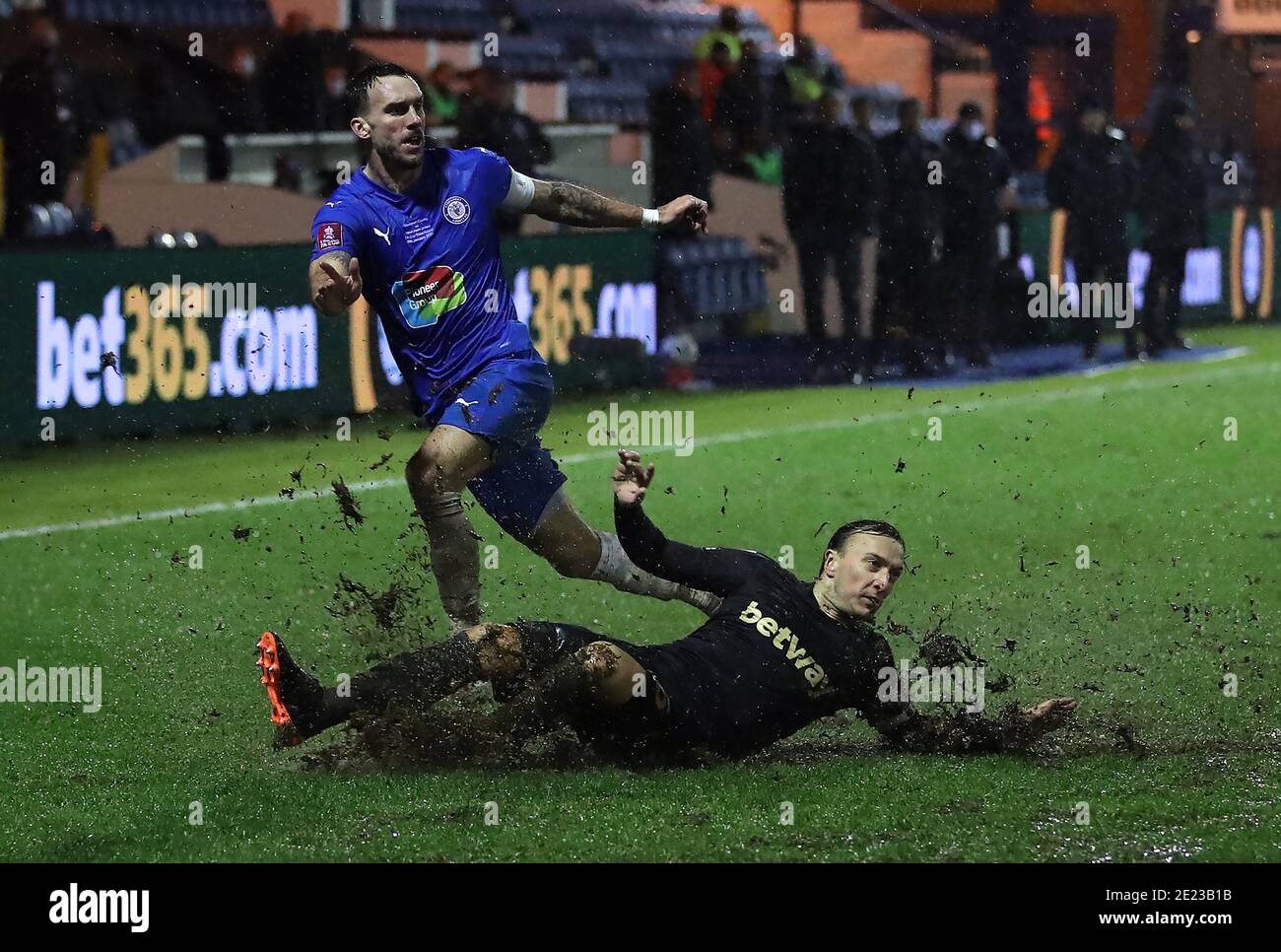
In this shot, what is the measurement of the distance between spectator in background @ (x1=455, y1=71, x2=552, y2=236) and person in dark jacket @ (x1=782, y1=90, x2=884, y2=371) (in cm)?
210

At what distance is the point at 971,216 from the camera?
1795 cm

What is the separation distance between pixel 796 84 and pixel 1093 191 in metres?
3.04

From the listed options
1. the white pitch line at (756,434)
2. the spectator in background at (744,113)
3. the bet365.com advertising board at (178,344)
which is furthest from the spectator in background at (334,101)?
the white pitch line at (756,434)

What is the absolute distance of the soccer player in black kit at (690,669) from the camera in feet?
19.6

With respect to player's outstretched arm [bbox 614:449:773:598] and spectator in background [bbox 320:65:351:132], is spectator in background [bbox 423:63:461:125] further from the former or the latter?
player's outstretched arm [bbox 614:449:773:598]

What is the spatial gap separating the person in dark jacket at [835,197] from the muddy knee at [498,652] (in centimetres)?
1129

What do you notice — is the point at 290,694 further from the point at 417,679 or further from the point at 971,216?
the point at 971,216

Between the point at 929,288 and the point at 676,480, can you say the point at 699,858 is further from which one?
the point at 929,288

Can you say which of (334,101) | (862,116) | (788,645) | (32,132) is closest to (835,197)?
(862,116)

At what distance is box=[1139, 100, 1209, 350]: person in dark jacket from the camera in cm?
1895

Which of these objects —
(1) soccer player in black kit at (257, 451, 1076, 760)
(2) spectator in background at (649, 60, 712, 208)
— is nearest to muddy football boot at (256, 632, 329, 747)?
(1) soccer player in black kit at (257, 451, 1076, 760)
